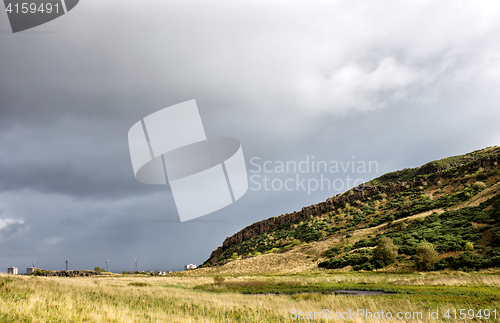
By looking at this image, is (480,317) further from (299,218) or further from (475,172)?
(299,218)

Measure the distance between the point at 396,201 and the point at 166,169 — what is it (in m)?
84.9

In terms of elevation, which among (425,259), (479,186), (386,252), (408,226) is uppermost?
(479,186)

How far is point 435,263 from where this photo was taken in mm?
35312

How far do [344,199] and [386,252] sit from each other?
6682 centimetres

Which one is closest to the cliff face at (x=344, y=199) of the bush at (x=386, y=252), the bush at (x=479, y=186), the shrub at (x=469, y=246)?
the bush at (x=479, y=186)

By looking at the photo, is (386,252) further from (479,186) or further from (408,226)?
(479,186)

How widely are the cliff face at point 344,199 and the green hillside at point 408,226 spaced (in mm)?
270

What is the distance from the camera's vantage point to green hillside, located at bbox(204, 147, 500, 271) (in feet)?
127

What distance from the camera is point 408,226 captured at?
58094mm

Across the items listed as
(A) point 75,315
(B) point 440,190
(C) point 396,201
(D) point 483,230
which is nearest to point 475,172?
(B) point 440,190

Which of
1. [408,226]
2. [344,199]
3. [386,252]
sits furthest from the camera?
[344,199]

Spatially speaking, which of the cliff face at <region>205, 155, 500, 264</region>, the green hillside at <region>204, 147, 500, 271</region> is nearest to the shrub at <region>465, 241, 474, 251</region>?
the green hillside at <region>204, 147, 500, 271</region>

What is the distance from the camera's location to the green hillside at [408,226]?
127ft

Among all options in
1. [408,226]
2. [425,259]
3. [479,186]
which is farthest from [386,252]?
[479,186]
